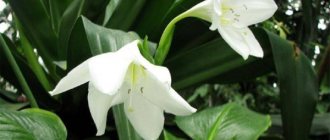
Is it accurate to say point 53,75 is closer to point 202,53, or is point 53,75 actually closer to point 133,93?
point 202,53

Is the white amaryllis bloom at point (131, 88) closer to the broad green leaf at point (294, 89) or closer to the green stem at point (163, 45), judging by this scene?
the green stem at point (163, 45)

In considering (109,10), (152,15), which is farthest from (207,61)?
(109,10)

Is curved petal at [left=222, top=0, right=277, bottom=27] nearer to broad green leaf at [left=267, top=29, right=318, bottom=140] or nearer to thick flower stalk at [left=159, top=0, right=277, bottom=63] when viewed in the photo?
thick flower stalk at [left=159, top=0, right=277, bottom=63]

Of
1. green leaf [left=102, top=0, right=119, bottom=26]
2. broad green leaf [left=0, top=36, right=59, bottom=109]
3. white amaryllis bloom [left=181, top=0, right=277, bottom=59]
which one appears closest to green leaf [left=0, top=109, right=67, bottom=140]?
white amaryllis bloom [left=181, top=0, right=277, bottom=59]

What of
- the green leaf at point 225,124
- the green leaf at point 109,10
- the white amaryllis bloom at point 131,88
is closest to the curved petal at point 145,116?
the white amaryllis bloom at point 131,88

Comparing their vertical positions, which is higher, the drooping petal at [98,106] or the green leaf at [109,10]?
the drooping petal at [98,106]

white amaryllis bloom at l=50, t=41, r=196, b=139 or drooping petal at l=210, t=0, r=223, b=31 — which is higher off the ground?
drooping petal at l=210, t=0, r=223, b=31

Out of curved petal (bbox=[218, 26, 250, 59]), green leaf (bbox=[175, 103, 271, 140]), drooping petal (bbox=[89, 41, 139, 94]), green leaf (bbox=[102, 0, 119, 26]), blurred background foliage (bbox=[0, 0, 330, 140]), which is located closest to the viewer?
drooping petal (bbox=[89, 41, 139, 94])
